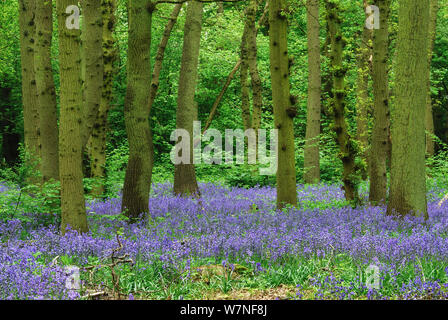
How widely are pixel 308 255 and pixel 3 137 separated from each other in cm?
2925

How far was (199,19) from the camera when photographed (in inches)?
612

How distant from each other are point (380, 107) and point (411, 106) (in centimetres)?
207

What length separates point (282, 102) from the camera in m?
11.9

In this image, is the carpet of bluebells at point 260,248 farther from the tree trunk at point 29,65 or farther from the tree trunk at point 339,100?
the tree trunk at point 29,65

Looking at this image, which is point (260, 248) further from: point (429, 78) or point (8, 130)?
point (8, 130)

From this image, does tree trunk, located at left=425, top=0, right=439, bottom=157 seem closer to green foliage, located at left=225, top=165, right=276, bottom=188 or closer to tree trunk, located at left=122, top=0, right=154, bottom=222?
green foliage, located at left=225, top=165, right=276, bottom=188

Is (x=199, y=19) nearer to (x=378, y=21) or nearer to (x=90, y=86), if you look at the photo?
(x=90, y=86)

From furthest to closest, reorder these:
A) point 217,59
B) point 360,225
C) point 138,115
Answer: point 217,59
point 138,115
point 360,225

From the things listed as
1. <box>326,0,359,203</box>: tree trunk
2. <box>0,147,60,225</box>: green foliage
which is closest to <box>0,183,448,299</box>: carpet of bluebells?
<box>0,147,60,225</box>: green foliage

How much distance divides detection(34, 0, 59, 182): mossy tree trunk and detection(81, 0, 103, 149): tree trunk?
0.86m

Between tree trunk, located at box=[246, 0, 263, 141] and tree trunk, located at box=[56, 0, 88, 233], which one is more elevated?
tree trunk, located at box=[246, 0, 263, 141]

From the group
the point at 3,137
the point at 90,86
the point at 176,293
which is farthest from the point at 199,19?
the point at 3,137

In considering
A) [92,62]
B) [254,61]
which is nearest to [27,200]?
[92,62]

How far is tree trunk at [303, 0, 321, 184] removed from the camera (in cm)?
1967
